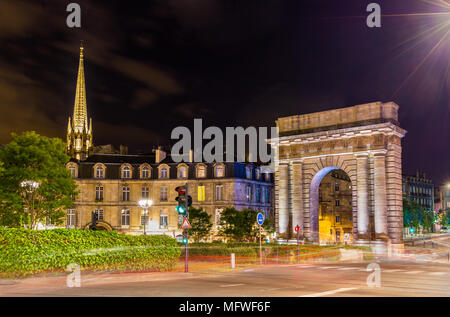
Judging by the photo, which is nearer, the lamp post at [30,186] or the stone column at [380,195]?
the stone column at [380,195]

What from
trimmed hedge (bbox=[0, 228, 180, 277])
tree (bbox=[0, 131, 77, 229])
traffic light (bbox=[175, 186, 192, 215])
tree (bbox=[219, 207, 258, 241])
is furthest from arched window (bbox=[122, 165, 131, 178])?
traffic light (bbox=[175, 186, 192, 215])

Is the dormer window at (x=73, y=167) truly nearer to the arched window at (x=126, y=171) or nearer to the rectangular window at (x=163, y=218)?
the arched window at (x=126, y=171)

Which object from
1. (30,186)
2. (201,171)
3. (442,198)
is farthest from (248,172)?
(442,198)

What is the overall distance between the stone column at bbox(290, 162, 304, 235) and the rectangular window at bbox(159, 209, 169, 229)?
27723 mm

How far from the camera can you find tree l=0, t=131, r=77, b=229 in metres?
43.3

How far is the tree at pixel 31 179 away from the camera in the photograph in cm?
4334

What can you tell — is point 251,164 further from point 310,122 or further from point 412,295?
point 412,295

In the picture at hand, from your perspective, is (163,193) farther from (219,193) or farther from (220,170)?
(220,170)

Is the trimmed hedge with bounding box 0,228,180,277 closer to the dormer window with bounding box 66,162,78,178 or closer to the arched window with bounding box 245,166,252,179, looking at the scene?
the arched window with bounding box 245,166,252,179

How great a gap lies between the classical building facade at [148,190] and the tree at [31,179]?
21.3 meters

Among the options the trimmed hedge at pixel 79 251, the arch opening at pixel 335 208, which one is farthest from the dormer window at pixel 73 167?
the trimmed hedge at pixel 79 251

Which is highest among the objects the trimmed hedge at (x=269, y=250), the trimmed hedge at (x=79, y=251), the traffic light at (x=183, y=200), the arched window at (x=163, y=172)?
the arched window at (x=163, y=172)

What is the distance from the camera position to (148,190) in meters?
69.4

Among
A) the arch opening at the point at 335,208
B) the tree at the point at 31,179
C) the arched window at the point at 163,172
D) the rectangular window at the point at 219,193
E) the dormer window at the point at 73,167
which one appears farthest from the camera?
the arch opening at the point at 335,208
